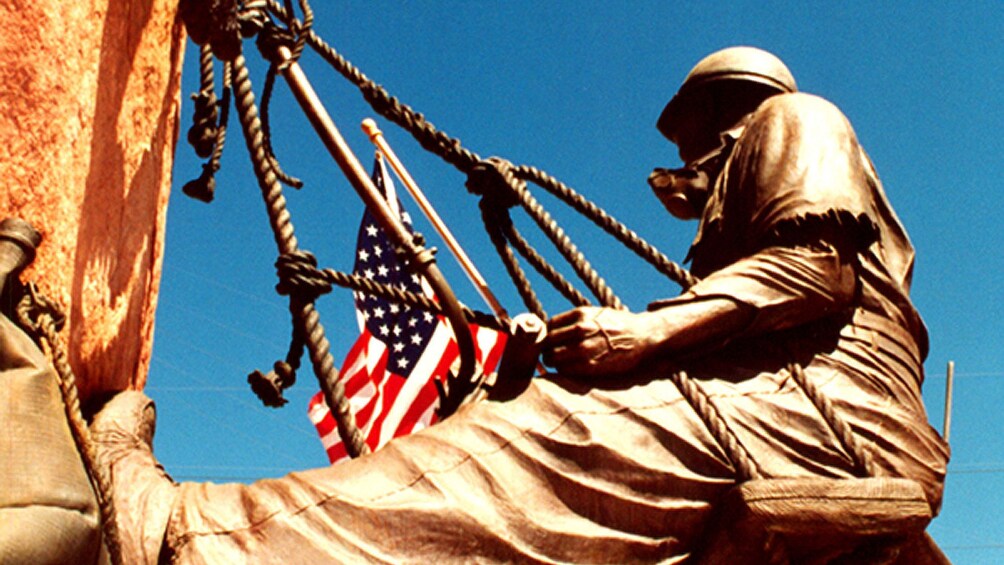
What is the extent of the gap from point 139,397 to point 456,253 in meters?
2.06

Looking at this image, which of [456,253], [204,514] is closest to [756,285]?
[204,514]

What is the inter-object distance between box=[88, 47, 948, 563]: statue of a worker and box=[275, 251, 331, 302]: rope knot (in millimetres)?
501

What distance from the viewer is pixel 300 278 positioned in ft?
11.7

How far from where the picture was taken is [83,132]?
3074mm

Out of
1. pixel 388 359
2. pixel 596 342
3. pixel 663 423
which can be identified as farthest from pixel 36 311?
pixel 388 359

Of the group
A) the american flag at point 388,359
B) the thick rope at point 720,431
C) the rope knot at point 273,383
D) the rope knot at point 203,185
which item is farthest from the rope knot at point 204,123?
the american flag at point 388,359

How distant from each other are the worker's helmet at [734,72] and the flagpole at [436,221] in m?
0.87

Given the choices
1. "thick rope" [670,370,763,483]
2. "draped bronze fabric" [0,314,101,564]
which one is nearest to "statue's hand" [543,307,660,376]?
"thick rope" [670,370,763,483]

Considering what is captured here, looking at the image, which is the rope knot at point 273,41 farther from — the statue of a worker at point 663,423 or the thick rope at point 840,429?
the thick rope at point 840,429

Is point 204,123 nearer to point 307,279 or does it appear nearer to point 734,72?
point 307,279

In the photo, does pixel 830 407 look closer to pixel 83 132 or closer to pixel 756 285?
pixel 756 285

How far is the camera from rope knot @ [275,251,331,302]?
3578 mm

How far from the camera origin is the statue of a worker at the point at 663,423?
2.89 metres

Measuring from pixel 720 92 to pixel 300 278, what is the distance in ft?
4.99
